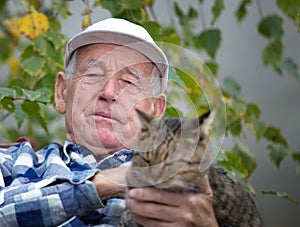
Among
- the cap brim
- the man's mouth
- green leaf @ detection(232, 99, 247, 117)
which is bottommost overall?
green leaf @ detection(232, 99, 247, 117)

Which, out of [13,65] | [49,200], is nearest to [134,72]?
[49,200]

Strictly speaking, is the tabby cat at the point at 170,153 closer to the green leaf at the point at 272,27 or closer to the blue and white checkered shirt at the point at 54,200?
the blue and white checkered shirt at the point at 54,200

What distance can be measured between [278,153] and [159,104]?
1.03 meters

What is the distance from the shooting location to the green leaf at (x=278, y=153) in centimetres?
226

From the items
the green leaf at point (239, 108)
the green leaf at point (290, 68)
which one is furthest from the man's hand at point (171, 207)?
the green leaf at point (290, 68)

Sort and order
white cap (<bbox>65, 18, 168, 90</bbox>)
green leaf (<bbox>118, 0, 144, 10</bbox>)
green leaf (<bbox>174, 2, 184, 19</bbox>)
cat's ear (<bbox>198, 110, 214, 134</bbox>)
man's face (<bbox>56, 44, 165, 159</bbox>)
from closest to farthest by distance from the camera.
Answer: cat's ear (<bbox>198, 110, 214, 134</bbox>) < man's face (<bbox>56, 44, 165, 159</bbox>) < white cap (<bbox>65, 18, 168, 90</bbox>) < green leaf (<bbox>118, 0, 144, 10</bbox>) < green leaf (<bbox>174, 2, 184, 19</bbox>)

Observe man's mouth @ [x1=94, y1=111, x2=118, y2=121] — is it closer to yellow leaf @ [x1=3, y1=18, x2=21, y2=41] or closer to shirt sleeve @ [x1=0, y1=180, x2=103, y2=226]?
shirt sleeve @ [x1=0, y1=180, x2=103, y2=226]

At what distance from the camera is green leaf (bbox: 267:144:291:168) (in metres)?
2.26

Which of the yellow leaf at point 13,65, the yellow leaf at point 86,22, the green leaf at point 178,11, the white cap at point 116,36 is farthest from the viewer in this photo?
the yellow leaf at point 13,65

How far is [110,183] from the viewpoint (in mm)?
1127

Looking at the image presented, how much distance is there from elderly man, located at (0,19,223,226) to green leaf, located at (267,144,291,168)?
974 mm

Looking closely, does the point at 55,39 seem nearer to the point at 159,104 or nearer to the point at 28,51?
the point at 28,51

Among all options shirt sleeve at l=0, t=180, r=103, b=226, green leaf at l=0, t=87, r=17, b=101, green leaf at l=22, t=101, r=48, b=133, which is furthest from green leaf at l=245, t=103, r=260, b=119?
shirt sleeve at l=0, t=180, r=103, b=226

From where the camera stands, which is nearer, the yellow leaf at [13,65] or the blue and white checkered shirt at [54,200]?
the blue and white checkered shirt at [54,200]
